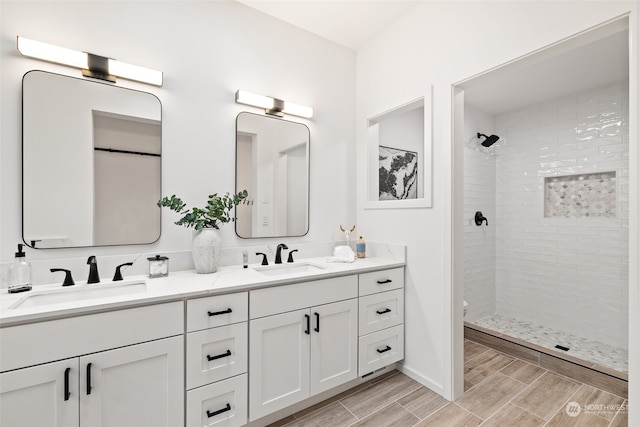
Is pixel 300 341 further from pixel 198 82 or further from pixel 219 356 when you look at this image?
pixel 198 82

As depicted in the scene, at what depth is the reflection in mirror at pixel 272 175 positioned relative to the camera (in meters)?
2.09

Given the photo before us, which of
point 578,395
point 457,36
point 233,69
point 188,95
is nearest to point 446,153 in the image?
point 457,36

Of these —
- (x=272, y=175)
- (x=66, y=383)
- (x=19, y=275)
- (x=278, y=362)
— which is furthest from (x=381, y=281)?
(x=19, y=275)

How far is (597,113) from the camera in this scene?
2.73 metres

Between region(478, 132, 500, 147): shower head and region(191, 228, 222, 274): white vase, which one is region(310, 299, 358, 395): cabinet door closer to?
region(191, 228, 222, 274): white vase

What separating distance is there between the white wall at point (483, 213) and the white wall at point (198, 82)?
1469 millimetres

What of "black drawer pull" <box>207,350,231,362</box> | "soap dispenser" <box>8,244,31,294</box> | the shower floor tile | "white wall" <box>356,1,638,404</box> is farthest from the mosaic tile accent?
"soap dispenser" <box>8,244,31,294</box>

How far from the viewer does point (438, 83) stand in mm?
1966

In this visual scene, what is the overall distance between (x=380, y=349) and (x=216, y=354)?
1164 mm

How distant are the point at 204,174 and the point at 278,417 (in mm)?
1566

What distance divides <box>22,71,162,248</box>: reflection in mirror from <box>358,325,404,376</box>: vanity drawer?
5.09ft

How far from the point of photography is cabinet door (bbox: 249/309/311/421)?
1.53 meters

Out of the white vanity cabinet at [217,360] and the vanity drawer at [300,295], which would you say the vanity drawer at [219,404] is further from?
the vanity drawer at [300,295]

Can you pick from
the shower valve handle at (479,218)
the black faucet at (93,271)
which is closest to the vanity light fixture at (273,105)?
the black faucet at (93,271)
